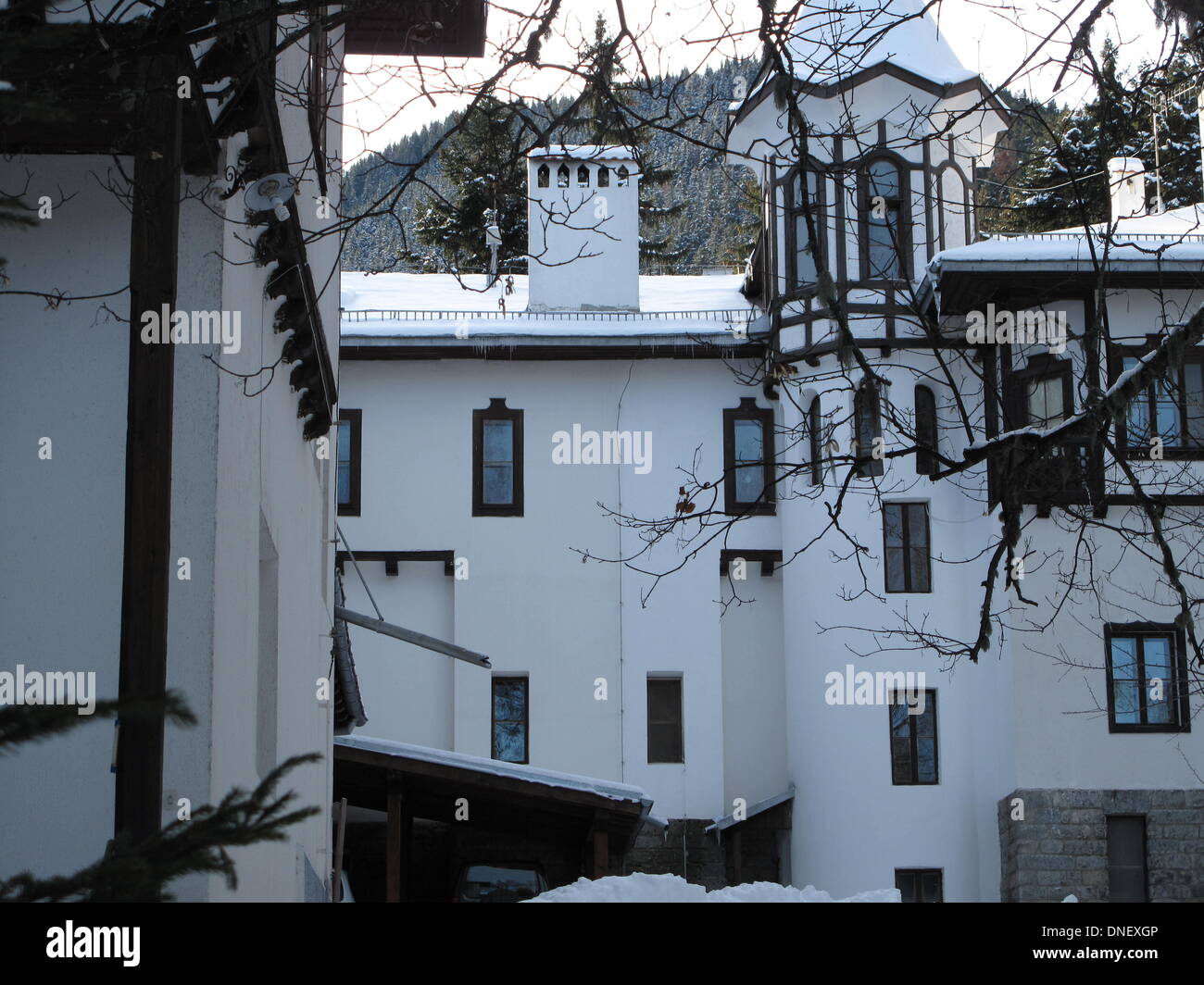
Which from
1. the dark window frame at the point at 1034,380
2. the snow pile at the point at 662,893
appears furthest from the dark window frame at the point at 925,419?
the snow pile at the point at 662,893

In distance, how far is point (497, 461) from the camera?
26.0 m

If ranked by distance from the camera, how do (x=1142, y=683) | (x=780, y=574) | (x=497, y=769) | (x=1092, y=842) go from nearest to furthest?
1. (x=497, y=769)
2. (x=1092, y=842)
3. (x=1142, y=683)
4. (x=780, y=574)

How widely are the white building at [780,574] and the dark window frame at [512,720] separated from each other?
5 cm

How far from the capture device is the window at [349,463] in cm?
2550

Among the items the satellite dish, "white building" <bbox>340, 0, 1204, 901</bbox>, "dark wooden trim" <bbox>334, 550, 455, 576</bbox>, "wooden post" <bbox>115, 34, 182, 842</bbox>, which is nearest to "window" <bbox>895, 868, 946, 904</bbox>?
"white building" <bbox>340, 0, 1204, 901</bbox>

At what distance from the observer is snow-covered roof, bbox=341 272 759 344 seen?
26.0m

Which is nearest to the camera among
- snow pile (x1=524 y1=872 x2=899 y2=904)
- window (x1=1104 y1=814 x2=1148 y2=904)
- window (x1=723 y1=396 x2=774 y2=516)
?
snow pile (x1=524 y1=872 x2=899 y2=904)

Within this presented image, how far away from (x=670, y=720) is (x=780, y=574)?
2740 millimetres

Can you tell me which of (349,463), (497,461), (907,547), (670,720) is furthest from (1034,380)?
(349,463)

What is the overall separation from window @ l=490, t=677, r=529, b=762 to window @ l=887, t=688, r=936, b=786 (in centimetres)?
532

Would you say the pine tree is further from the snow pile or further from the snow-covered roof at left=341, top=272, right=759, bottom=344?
the snow pile

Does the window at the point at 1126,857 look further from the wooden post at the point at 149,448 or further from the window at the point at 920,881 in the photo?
the wooden post at the point at 149,448

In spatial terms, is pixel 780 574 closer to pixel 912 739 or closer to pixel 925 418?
pixel 925 418
